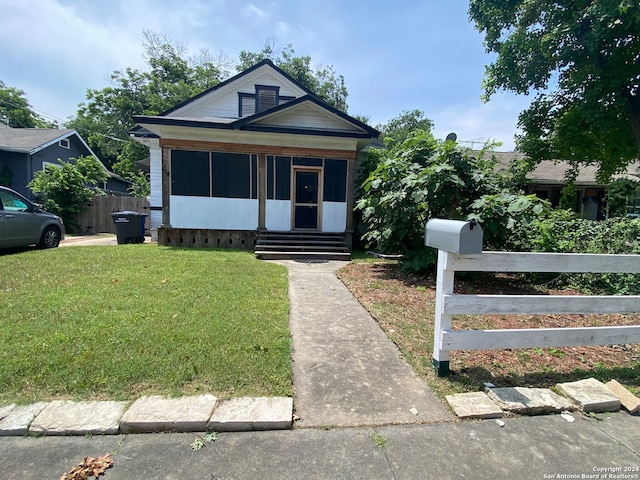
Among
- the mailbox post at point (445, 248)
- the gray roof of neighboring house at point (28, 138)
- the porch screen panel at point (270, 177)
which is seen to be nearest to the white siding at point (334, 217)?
the porch screen panel at point (270, 177)

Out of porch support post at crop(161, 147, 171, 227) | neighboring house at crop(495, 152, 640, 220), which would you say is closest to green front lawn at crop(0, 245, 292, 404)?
porch support post at crop(161, 147, 171, 227)

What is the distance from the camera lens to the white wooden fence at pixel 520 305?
2.74 m

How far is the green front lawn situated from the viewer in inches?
100

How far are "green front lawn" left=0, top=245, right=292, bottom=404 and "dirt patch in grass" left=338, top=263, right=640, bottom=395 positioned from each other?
134 centimetres

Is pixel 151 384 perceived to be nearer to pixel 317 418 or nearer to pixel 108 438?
pixel 108 438

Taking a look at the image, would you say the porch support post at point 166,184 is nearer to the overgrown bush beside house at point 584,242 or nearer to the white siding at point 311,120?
the white siding at point 311,120

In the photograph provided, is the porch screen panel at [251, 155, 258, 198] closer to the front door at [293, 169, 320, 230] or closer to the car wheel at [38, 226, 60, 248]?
the front door at [293, 169, 320, 230]

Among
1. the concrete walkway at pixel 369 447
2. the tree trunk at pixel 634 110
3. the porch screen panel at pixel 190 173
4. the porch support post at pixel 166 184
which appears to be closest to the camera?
the concrete walkway at pixel 369 447

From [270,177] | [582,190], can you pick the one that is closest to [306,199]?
[270,177]

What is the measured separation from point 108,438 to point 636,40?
53.0ft

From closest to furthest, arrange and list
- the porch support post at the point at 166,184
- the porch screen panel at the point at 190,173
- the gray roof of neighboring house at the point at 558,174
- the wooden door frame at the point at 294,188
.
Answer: the porch support post at the point at 166,184 → the porch screen panel at the point at 190,173 → the wooden door frame at the point at 294,188 → the gray roof of neighboring house at the point at 558,174

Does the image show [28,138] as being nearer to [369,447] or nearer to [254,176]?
[254,176]

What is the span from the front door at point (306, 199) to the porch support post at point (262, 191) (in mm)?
1051

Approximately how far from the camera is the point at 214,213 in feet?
34.2
